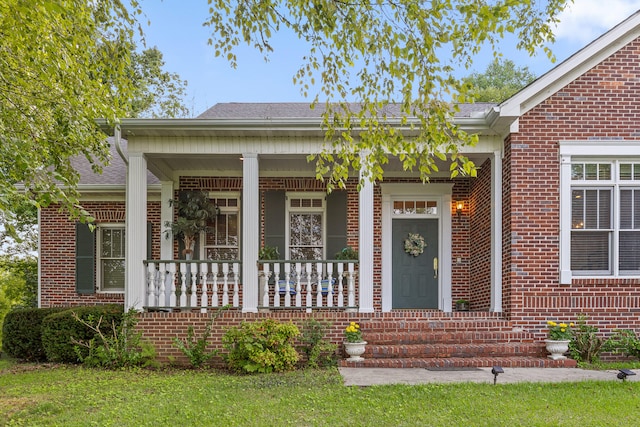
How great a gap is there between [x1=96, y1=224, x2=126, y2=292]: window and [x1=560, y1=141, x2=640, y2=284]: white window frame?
832cm

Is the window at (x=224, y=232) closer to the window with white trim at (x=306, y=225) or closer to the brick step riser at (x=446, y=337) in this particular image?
the window with white trim at (x=306, y=225)

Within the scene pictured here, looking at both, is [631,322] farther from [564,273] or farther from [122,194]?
[122,194]

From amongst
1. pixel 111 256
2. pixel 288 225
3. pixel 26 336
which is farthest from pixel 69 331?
pixel 288 225

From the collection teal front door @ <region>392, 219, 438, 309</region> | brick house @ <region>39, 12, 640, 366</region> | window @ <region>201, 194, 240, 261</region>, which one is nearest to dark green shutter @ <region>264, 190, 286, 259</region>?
→ window @ <region>201, 194, 240, 261</region>

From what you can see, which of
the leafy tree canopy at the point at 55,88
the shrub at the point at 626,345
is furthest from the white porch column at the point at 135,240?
the shrub at the point at 626,345

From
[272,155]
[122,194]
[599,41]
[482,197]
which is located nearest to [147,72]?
[122,194]

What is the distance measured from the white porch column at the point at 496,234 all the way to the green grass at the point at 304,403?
2.29 metres

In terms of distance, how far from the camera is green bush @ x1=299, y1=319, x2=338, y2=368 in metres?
7.57

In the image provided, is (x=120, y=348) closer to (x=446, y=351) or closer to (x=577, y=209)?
(x=446, y=351)

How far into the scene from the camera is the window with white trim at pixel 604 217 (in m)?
8.08

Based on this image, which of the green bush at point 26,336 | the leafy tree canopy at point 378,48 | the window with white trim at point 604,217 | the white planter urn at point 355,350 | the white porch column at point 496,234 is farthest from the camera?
the green bush at point 26,336

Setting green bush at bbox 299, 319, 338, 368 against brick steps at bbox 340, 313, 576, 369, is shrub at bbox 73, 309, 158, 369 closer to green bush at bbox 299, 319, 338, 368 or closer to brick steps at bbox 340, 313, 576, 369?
green bush at bbox 299, 319, 338, 368

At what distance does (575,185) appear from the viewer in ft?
26.6

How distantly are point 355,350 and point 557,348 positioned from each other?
9.26 feet
